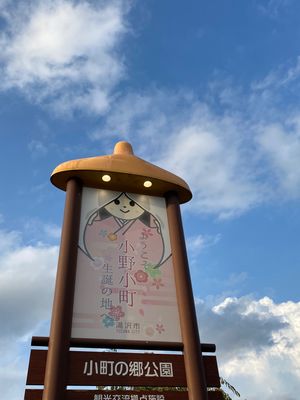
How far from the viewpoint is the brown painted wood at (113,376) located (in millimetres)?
5293

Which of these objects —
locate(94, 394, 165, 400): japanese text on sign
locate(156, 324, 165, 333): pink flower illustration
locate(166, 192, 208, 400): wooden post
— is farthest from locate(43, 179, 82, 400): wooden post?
locate(166, 192, 208, 400): wooden post

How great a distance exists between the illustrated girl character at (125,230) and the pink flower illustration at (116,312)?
811mm

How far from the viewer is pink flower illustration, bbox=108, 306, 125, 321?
615 cm

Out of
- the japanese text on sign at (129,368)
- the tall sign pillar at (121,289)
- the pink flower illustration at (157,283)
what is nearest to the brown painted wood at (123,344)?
the tall sign pillar at (121,289)

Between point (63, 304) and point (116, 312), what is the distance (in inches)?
36.8

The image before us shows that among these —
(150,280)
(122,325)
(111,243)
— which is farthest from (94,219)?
(122,325)

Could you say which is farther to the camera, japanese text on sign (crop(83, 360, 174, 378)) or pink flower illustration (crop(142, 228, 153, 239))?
pink flower illustration (crop(142, 228, 153, 239))

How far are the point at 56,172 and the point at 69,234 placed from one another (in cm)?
149

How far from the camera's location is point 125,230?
732 cm

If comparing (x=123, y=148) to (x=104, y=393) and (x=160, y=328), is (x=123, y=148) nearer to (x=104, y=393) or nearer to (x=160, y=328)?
(x=160, y=328)

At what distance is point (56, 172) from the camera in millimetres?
7434

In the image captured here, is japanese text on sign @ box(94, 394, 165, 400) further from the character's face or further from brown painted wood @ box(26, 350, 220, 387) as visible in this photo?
the character's face

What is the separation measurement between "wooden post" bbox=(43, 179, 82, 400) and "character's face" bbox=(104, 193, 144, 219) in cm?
70

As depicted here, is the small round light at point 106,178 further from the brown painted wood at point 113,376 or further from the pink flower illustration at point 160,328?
the brown painted wood at point 113,376
